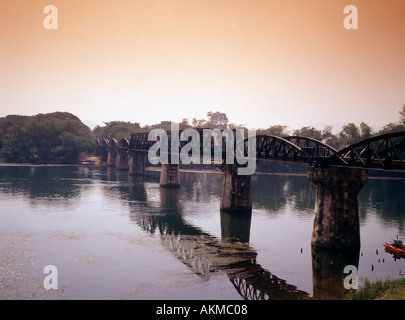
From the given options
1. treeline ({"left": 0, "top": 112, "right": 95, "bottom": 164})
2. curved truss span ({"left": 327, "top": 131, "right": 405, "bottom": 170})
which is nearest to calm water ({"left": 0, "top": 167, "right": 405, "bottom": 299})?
curved truss span ({"left": 327, "top": 131, "right": 405, "bottom": 170})

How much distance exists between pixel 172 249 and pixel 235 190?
883 inches

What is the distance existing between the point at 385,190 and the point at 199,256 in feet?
264

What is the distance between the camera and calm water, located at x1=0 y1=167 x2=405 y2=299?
30812 mm

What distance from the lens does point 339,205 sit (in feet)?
132

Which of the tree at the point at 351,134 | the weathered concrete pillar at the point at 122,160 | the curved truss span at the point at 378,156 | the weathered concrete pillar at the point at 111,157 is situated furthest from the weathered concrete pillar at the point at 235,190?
the weathered concrete pillar at the point at 111,157

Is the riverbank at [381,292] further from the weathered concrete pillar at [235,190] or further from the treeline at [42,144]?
the treeline at [42,144]

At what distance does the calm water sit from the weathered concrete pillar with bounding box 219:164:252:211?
2121 millimetres

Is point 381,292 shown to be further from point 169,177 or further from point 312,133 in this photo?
point 312,133

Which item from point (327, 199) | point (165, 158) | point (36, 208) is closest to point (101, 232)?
point (36, 208)

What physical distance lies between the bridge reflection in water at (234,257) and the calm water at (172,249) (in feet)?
0.32

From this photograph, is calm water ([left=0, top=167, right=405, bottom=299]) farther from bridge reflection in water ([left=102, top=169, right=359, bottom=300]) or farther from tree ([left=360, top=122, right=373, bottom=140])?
tree ([left=360, top=122, right=373, bottom=140])

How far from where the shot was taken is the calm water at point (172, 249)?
30812 millimetres
